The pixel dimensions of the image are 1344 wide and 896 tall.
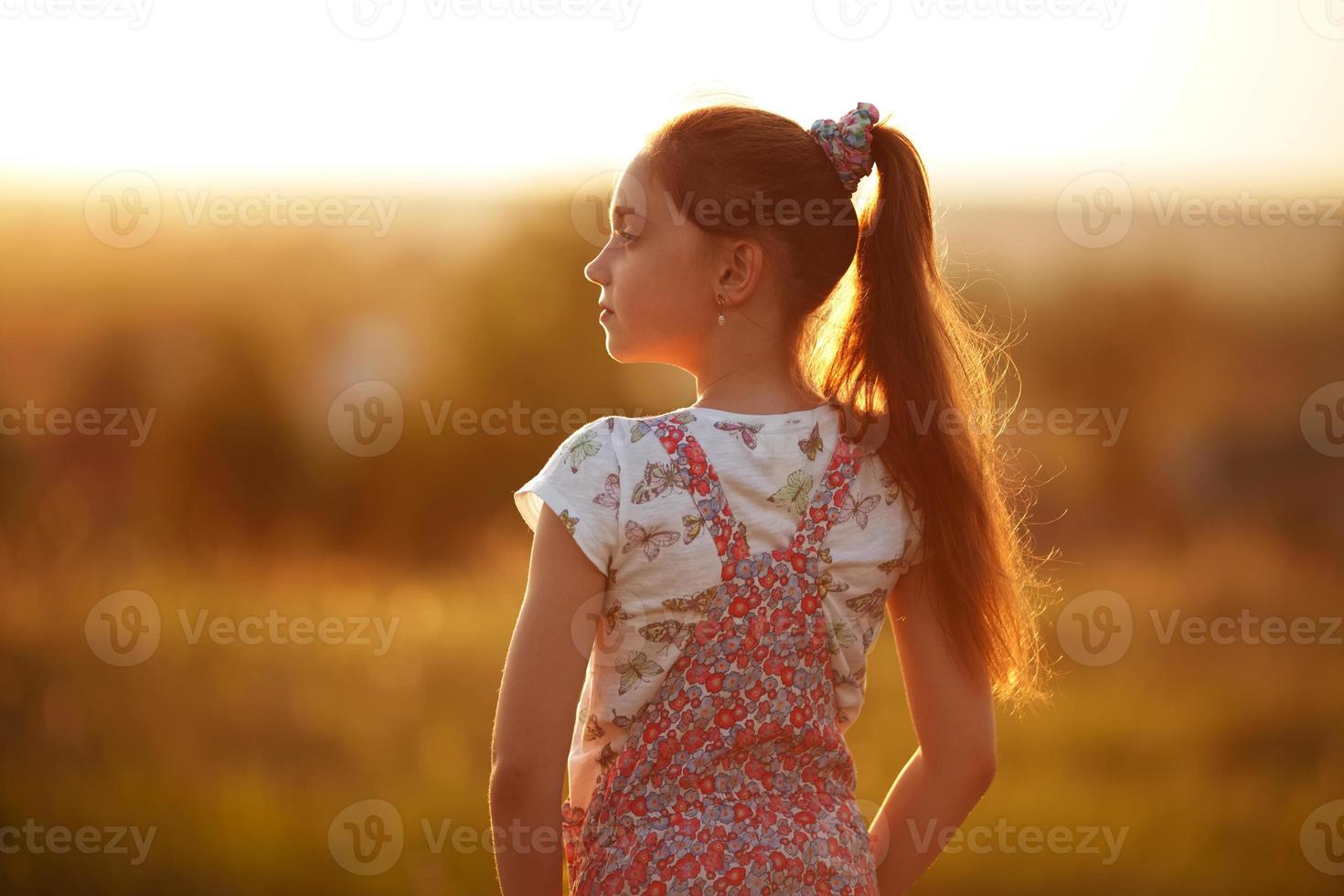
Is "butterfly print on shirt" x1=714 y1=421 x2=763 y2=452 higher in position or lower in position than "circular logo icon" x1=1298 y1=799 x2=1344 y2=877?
higher

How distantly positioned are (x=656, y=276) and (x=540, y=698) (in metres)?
0.44

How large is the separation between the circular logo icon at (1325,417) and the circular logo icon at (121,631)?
3.85 m

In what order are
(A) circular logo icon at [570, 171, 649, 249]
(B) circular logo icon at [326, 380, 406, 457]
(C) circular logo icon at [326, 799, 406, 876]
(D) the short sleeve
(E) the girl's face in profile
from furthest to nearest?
(B) circular logo icon at [326, 380, 406, 457]
(A) circular logo icon at [570, 171, 649, 249]
(C) circular logo icon at [326, 799, 406, 876]
(E) the girl's face in profile
(D) the short sleeve

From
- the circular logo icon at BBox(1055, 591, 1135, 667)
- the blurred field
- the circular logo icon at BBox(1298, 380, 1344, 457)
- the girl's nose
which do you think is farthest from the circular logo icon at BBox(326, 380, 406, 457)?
the circular logo icon at BBox(1298, 380, 1344, 457)

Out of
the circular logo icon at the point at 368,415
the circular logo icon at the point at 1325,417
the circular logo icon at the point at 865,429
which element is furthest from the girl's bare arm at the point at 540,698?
the circular logo icon at the point at 1325,417

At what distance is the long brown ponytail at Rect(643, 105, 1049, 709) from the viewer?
1.23 meters

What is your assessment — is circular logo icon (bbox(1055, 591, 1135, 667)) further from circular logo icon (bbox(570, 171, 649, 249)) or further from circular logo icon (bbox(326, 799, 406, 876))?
A: circular logo icon (bbox(326, 799, 406, 876))

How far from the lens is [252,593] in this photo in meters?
3.98

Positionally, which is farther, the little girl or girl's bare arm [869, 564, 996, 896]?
girl's bare arm [869, 564, 996, 896]

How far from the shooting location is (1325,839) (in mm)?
3549

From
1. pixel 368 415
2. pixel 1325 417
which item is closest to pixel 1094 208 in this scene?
pixel 1325 417

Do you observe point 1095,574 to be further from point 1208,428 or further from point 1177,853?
point 1177,853

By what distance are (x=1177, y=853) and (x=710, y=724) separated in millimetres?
2913

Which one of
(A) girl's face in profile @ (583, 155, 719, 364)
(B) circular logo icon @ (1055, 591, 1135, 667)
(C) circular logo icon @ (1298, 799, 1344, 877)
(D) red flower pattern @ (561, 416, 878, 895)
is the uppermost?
(A) girl's face in profile @ (583, 155, 719, 364)
